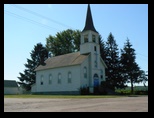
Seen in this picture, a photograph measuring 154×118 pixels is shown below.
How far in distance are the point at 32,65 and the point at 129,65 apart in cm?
2772

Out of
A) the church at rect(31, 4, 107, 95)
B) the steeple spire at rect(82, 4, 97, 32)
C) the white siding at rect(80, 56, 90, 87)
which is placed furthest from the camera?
the steeple spire at rect(82, 4, 97, 32)

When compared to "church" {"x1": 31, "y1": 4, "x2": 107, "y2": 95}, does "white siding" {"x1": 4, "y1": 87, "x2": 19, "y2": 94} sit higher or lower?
lower

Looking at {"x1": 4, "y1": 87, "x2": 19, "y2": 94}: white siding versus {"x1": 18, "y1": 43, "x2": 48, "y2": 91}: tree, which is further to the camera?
{"x1": 4, "y1": 87, "x2": 19, "y2": 94}: white siding

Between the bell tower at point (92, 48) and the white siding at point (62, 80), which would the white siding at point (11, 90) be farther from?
the bell tower at point (92, 48)

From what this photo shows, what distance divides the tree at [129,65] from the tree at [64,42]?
55.7 ft

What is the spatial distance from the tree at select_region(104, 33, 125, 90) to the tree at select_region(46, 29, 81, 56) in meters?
12.3

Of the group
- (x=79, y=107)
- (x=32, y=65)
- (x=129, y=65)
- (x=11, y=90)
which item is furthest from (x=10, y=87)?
(x=79, y=107)

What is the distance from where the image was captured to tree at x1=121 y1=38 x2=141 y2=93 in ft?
169

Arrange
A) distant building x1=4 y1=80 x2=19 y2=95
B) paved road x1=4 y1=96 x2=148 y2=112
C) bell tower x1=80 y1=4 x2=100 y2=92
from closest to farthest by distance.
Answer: paved road x1=4 y1=96 x2=148 y2=112 → bell tower x1=80 y1=4 x2=100 y2=92 → distant building x1=4 y1=80 x2=19 y2=95

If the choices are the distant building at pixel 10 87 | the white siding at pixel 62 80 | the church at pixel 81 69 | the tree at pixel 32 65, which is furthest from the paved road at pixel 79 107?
the distant building at pixel 10 87

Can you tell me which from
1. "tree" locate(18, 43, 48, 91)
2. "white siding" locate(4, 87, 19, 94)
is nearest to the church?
"tree" locate(18, 43, 48, 91)

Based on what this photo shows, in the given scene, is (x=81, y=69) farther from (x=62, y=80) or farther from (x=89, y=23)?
(x=89, y=23)

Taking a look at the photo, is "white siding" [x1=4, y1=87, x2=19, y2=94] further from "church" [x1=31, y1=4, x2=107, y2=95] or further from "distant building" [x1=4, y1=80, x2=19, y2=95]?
"church" [x1=31, y1=4, x2=107, y2=95]

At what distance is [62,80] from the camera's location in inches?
1741
